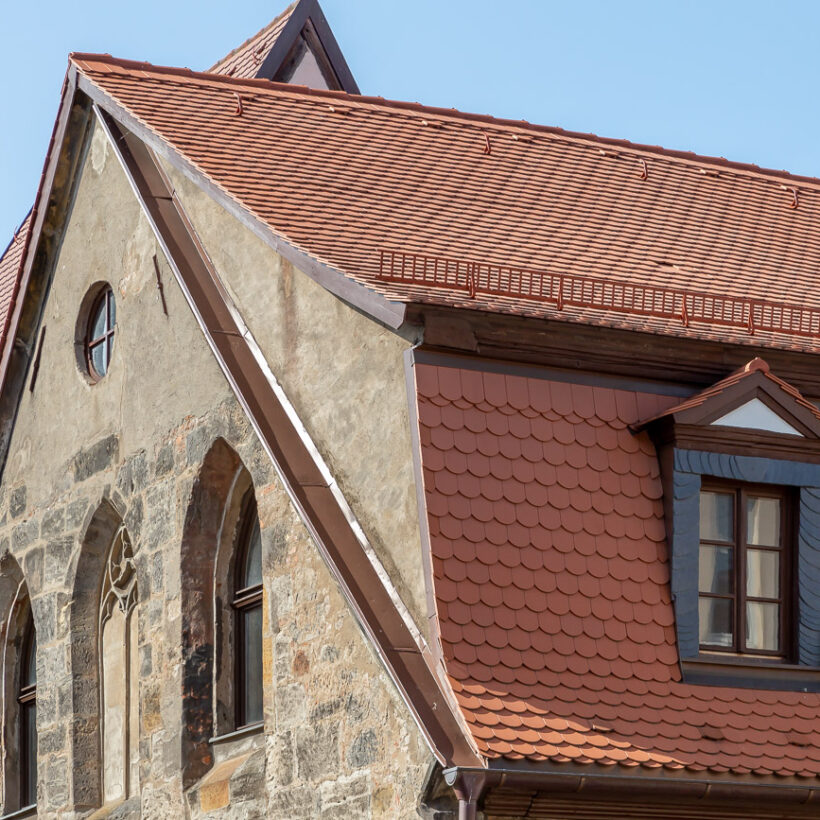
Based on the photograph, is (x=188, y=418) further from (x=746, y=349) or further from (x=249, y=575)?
(x=746, y=349)

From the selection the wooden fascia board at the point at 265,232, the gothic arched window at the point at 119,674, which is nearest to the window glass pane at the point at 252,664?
the gothic arched window at the point at 119,674

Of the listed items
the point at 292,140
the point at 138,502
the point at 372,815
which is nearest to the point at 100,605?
the point at 138,502

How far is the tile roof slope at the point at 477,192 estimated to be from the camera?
12.6m

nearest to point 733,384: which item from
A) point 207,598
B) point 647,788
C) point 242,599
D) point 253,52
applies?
point 647,788

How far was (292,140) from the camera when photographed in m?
14.5

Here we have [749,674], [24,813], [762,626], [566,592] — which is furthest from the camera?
[24,813]

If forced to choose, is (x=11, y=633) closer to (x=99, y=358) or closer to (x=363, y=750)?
(x=99, y=358)

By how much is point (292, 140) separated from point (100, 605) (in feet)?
12.1

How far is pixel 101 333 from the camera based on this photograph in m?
15.0

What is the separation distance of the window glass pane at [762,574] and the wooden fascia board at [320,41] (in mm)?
9382

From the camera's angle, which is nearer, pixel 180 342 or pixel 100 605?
pixel 180 342

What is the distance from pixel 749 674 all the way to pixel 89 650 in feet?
18.2

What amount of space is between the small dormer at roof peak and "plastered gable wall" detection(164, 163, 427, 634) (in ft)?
21.1

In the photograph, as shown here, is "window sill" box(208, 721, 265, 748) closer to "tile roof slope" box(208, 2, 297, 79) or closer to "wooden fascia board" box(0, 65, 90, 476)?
"wooden fascia board" box(0, 65, 90, 476)
